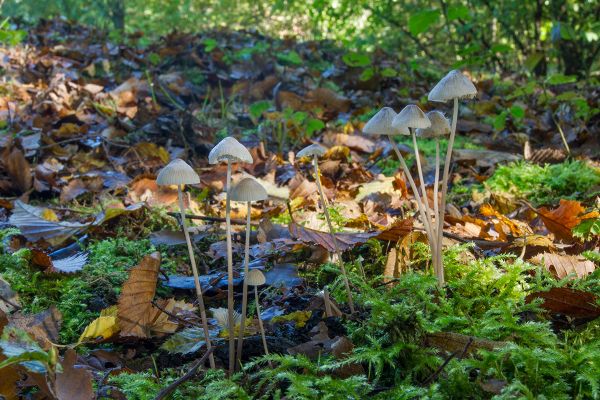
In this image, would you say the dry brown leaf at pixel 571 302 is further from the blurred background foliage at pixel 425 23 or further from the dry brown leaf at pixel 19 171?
the blurred background foliage at pixel 425 23

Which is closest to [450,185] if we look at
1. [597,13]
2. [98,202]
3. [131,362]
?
[98,202]

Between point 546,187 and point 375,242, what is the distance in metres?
1.71

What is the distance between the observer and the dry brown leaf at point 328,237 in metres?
2.47

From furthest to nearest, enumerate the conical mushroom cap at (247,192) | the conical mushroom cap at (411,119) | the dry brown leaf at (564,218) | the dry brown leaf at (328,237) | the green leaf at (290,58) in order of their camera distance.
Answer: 1. the green leaf at (290,58)
2. the dry brown leaf at (564,218)
3. the dry brown leaf at (328,237)
4. the conical mushroom cap at (411,119)
5. the conical mushroom cap at (247,192)

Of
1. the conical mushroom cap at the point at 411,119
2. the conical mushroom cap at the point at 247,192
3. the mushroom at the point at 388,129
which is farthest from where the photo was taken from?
the mushroom at the point at 388,129

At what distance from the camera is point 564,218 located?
8.68 ft

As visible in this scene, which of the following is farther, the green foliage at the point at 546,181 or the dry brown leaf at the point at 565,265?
the green foliage at the point at 546,181

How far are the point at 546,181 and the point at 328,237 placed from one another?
194 cm

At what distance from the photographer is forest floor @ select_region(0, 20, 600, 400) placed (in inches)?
64.7

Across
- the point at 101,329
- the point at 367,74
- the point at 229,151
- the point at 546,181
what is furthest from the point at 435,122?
the point at 367,74

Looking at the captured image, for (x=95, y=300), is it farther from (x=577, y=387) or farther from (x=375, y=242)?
(x=577, y=387)

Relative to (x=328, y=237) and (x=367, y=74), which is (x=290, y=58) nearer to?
(x=367, y=74)

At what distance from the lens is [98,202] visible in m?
3.53

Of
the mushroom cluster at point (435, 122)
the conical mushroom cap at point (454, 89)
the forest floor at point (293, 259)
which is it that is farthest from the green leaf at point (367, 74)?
the conical mushroom cap at point (454, 89)
